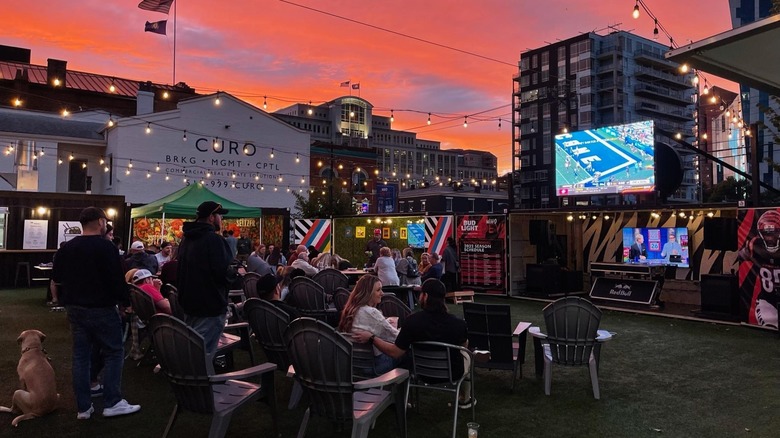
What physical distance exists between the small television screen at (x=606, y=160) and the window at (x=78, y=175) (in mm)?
20939

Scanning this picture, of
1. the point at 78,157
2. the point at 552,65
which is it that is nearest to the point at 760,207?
the point at 78,157

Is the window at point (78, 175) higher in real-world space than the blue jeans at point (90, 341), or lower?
higher

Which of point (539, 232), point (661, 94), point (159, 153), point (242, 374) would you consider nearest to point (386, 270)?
point (539, 232)

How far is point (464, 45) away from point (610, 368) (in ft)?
40.0

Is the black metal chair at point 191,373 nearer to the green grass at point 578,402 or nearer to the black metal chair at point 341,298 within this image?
the green grass at point 578,402

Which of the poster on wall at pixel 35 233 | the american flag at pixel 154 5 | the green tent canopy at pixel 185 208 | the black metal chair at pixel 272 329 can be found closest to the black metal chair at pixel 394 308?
the black metal chair at pixel 272 329

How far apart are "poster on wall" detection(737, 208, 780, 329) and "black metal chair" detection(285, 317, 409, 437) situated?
27.0ft

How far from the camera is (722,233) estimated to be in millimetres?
9742

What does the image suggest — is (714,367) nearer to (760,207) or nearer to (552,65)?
(760,207)

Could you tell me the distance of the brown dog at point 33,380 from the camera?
13.6ft

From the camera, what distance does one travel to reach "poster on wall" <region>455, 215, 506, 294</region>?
13.6m

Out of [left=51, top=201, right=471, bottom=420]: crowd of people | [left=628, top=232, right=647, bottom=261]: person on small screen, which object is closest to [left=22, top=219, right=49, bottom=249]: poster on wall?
[left=51, top=201, right=471, bottom=420]: crowd of people

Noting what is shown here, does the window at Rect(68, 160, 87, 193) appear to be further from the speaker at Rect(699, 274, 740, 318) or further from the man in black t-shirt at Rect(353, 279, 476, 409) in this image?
the speaker at Rect(699, 274, 740, 318)

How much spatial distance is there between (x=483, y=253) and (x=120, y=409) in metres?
10.7
